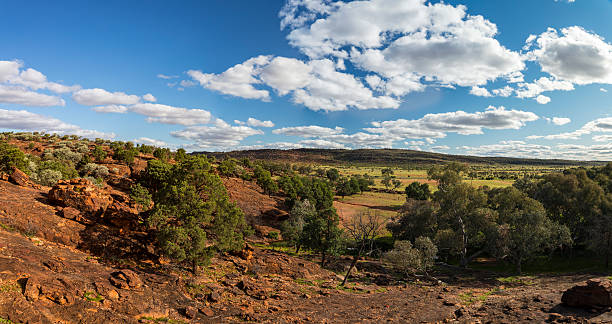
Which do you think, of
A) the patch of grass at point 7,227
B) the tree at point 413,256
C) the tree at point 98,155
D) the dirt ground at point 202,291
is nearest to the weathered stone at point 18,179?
the dirt ground at point 202,291

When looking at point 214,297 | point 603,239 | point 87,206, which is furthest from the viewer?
point 603,239

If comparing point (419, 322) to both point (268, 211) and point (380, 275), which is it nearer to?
point (380, 275)

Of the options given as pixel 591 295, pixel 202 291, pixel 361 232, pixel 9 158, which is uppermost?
pixel 9 158

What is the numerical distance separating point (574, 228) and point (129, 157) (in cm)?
9973

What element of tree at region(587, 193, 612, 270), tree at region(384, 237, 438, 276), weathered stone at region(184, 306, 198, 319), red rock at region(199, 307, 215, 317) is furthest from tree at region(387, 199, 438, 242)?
weathered stone at region(184, 306, 198, 319)

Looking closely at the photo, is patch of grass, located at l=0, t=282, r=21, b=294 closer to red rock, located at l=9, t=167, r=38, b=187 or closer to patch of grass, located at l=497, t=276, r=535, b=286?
red rock, located at l=9, t=167, r=38, b=187

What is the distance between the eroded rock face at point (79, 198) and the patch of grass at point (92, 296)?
595 inches

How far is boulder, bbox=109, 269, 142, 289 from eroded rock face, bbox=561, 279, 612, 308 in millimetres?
36651

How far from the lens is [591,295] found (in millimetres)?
22672

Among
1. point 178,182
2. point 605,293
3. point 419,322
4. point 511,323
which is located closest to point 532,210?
point 605,293

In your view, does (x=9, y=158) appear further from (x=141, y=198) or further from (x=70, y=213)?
(x=70, y=213)

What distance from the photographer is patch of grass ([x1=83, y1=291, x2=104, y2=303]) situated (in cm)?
1598

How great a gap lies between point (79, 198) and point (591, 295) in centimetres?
4910

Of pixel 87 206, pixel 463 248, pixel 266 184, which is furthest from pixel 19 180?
pixel 266 184
